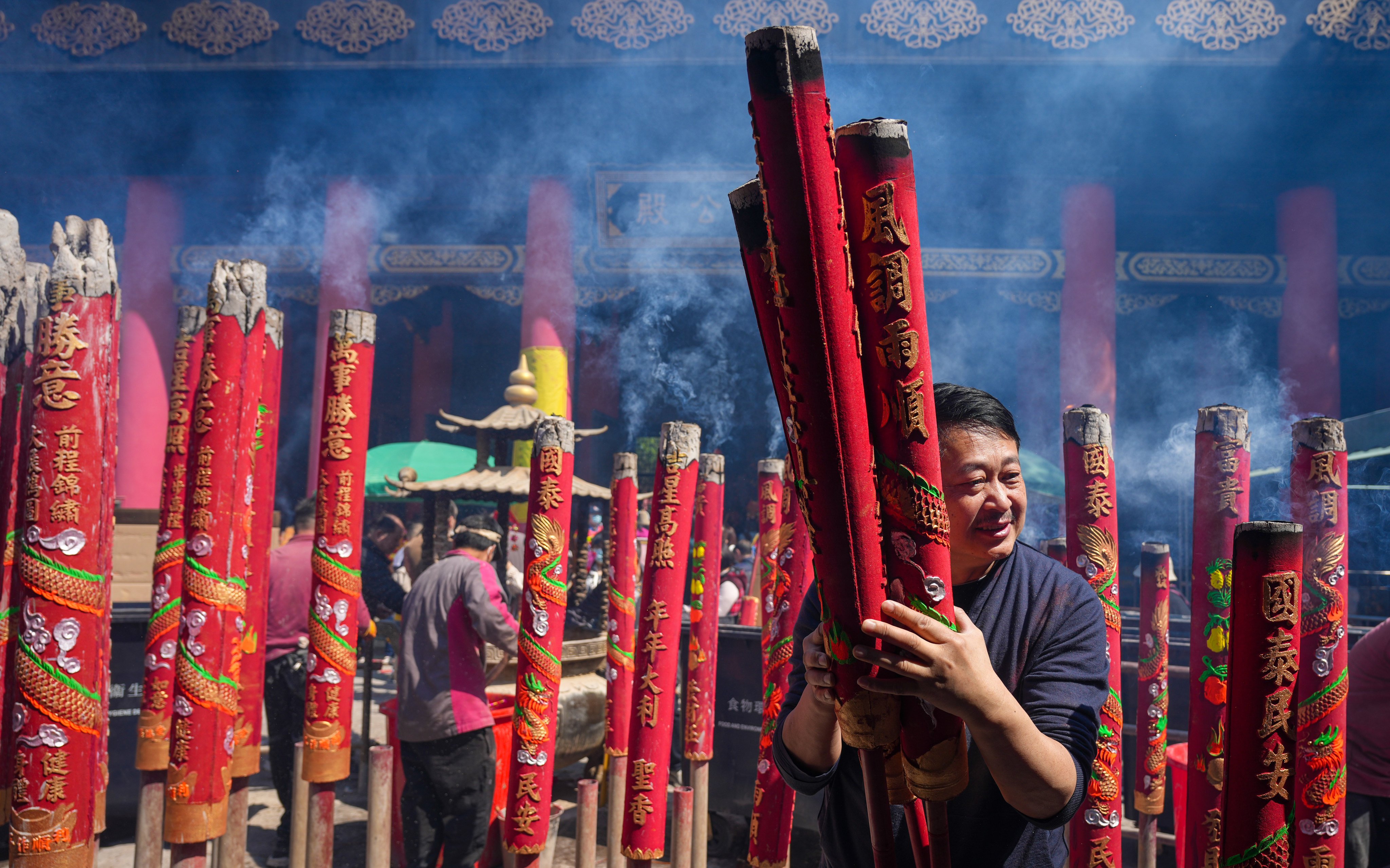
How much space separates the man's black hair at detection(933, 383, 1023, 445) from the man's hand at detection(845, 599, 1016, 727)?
38 centimetres

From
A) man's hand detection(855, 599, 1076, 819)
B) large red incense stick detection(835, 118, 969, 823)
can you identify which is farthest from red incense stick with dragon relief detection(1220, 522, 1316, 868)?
large red incense stick detection(835, 118, 969, 823)

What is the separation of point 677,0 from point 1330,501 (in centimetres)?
735

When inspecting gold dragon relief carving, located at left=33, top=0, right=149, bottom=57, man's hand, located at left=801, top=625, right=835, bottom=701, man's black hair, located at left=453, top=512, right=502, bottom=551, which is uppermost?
gold dragon relief carving, located at left=33, top=0, right=149, bottom=57

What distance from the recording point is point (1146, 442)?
9.45 m

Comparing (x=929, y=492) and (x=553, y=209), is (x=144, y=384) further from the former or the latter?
(x=929, y=492)

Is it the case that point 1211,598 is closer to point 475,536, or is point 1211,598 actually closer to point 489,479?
point 475,536

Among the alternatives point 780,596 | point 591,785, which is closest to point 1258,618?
point 780,596

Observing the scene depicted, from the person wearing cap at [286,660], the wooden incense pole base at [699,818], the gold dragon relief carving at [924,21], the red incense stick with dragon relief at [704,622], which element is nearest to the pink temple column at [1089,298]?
the gold dragon relief carving at [924,21]

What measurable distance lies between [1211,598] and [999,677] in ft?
5.57

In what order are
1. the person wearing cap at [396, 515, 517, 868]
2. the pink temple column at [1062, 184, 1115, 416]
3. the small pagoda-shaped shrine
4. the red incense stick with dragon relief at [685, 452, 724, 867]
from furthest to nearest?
the pink temple column at [1062, 184, 1115, 416] < the small pagoda-shaped shrine < the red incense stick with dragon relief at [685, 452, 724, 867] < the person wearing cap at [396, 515, 517, 868]

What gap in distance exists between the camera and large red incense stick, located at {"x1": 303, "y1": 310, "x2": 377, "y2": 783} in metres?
3.05

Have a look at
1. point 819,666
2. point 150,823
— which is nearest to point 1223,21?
point 819,666

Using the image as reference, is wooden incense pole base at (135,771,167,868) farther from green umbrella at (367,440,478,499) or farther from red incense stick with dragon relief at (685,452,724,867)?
green umbrella at (367,440,478,499)

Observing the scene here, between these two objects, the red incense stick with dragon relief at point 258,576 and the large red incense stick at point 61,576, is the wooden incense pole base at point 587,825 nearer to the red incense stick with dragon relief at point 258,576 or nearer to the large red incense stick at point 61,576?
the red incense stick with dragon relief at point 258,576
